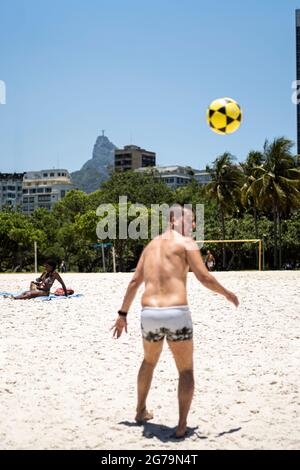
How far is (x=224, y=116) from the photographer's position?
8.75 metres

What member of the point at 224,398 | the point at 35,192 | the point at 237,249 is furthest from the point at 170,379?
the point at 35,192

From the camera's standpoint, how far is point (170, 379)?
6621mm

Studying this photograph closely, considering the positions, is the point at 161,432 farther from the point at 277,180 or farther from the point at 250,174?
the point at 250,174

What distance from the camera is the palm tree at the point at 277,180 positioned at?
4650cm

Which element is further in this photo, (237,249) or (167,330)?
(237,249)

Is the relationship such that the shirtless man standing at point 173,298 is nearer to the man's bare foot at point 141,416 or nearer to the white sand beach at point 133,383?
the man's bare foot at point 141,416

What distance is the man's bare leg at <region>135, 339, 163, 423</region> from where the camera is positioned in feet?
15.9

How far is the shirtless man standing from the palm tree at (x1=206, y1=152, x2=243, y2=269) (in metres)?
47.4

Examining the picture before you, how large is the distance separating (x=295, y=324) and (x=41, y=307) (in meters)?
4.71

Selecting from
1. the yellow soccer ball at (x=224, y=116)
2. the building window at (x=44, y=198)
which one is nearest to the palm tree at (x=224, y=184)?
the yellow soccer ball at (x=224, y=116)

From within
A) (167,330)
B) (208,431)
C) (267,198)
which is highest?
(267,198)

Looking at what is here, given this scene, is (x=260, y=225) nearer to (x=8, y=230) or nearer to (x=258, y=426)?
(x=8, y=230)

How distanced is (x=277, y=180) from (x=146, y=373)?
1696 inches

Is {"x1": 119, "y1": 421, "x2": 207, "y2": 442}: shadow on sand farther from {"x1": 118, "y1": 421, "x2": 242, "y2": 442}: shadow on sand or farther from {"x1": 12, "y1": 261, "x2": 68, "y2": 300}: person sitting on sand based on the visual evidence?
{"x1": 12, "y1": 261, "x2": 68, "y2": 300}: person sitting on sand
